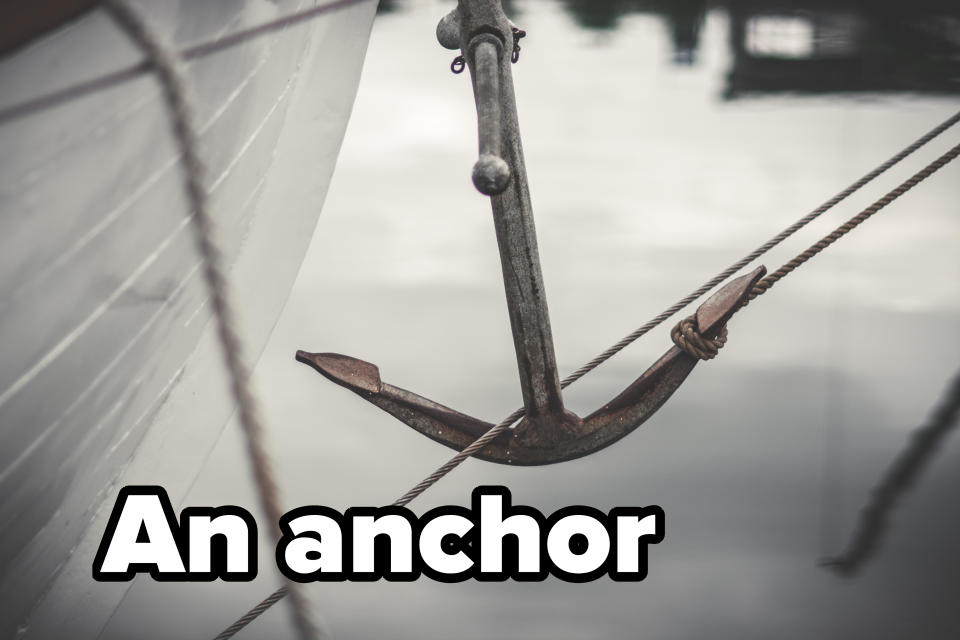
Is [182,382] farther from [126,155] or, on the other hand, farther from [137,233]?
[126,155]

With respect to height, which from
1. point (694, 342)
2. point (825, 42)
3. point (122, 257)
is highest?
point (825, 42)

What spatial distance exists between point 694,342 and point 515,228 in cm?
36

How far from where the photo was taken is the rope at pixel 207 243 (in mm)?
449

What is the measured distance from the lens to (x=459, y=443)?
1416mm

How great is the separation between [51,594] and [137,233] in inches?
24.4

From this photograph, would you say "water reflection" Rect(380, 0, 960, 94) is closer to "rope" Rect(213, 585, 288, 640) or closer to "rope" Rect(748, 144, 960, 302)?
"rope" Rect(748, 144, 960, 302)

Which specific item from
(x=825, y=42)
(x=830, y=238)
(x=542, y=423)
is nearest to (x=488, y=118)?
(x=542, y=423)

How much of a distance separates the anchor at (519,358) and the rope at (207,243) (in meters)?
0.72

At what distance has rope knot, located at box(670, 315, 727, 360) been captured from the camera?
1.36m

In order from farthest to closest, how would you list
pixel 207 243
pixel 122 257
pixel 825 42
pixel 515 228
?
1. pixel 825 42
2. pixel 515 228
3. pixel 122 257
4. pixel 207 243

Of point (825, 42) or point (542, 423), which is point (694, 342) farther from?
point (825, 42)

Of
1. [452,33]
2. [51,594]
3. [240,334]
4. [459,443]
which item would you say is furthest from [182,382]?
[240,334]

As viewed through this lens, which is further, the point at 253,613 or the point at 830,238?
the point at 830,238

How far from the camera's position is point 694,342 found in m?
1.36
